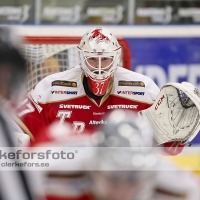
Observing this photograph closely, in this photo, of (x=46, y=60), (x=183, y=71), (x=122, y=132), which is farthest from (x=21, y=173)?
(x=183, y=71)

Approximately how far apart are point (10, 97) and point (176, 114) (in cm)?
174

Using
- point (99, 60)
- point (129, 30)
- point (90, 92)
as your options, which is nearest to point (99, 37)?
point (99, 60)

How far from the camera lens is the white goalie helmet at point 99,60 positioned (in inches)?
154

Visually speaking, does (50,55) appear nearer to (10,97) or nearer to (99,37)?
(99,37)

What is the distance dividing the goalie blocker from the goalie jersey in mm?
287

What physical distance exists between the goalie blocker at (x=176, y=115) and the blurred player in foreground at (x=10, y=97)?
1489 millimetres

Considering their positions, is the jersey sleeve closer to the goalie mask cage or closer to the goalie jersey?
the goalie jersey

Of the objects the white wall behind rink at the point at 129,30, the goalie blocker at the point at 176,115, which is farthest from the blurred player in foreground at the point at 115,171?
the white wall behind rink at the point at 129,30

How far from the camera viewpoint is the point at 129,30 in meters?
5.80

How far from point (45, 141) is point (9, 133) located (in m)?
0.10

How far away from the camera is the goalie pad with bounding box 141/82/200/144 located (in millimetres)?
3480

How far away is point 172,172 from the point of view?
2.01 meters

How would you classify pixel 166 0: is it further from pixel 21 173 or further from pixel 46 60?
pixel 21 173

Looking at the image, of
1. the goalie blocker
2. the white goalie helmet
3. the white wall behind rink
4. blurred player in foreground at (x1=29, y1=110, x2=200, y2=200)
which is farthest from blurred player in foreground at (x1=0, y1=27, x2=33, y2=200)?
the white wall behind rink
